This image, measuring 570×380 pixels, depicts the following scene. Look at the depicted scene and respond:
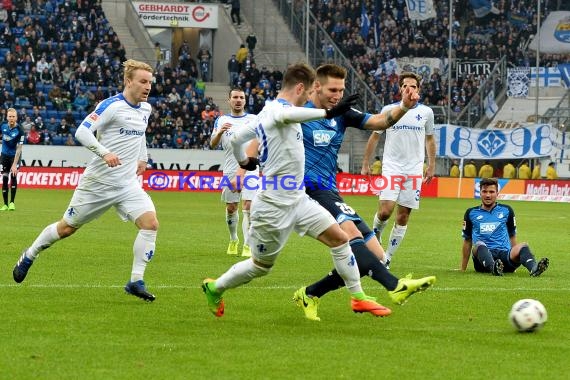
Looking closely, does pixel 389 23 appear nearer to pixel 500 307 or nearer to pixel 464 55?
pixel 464 55

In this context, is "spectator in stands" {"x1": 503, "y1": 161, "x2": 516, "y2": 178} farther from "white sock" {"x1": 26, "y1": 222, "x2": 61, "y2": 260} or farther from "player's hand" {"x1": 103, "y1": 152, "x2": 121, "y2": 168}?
"player's hand" {"x1": 103, "y1": 152, "x2": 121, "y2": 168}

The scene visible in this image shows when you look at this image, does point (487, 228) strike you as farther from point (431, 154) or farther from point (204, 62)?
point (204, 62)

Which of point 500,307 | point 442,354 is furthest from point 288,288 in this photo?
point 442,354

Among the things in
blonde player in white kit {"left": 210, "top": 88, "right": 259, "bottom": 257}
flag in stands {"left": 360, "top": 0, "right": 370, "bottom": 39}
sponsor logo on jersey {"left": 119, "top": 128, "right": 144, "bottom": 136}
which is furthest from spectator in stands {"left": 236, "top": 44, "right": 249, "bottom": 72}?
sponsor logo on jersey {"left": 119, "top": 128, "right": 144, "bottom": 136}

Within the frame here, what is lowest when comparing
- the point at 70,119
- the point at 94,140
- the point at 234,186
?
the point at 70,119

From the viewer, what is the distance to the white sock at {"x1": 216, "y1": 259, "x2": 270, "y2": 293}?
9.57 metres

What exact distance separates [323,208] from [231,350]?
2.00m

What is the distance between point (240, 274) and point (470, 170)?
3701 centimetres

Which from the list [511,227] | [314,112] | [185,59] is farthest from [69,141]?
[314,112]

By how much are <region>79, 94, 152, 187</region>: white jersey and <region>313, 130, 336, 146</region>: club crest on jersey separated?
222 centimetres

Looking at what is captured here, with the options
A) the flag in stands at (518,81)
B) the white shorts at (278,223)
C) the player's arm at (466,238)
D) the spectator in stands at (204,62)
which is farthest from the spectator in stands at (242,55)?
the white shorts at (278,223)

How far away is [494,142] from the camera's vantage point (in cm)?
4378

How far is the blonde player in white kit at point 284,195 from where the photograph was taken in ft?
30.2

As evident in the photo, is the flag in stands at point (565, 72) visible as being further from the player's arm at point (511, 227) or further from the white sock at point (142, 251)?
the white sock at point (142, 251)
